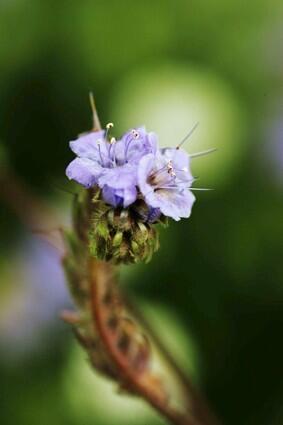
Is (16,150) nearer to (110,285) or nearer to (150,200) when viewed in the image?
(110,285)

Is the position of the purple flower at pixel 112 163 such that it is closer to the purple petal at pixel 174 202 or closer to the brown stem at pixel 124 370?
the purple petal at pixel 174 202

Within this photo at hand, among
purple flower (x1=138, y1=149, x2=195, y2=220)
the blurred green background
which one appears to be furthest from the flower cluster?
the blurred green background

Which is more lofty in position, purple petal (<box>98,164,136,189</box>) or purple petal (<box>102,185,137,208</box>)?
purple petal (<box>98,164,136,189</box>)

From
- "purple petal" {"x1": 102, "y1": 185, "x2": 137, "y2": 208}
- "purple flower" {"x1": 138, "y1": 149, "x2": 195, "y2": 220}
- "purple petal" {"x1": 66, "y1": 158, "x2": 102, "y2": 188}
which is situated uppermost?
"purple flower" {"x1": 138, "y1": 149, "x2": 195, "y2": 220}

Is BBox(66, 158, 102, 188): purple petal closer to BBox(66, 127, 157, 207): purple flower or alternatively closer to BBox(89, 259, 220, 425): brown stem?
BBox(66, 127, 157, 207): purple flower

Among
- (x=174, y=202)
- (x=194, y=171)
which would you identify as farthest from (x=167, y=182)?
(x=194, y=171)

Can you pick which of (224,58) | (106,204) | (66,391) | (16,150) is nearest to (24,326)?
(66,391)
